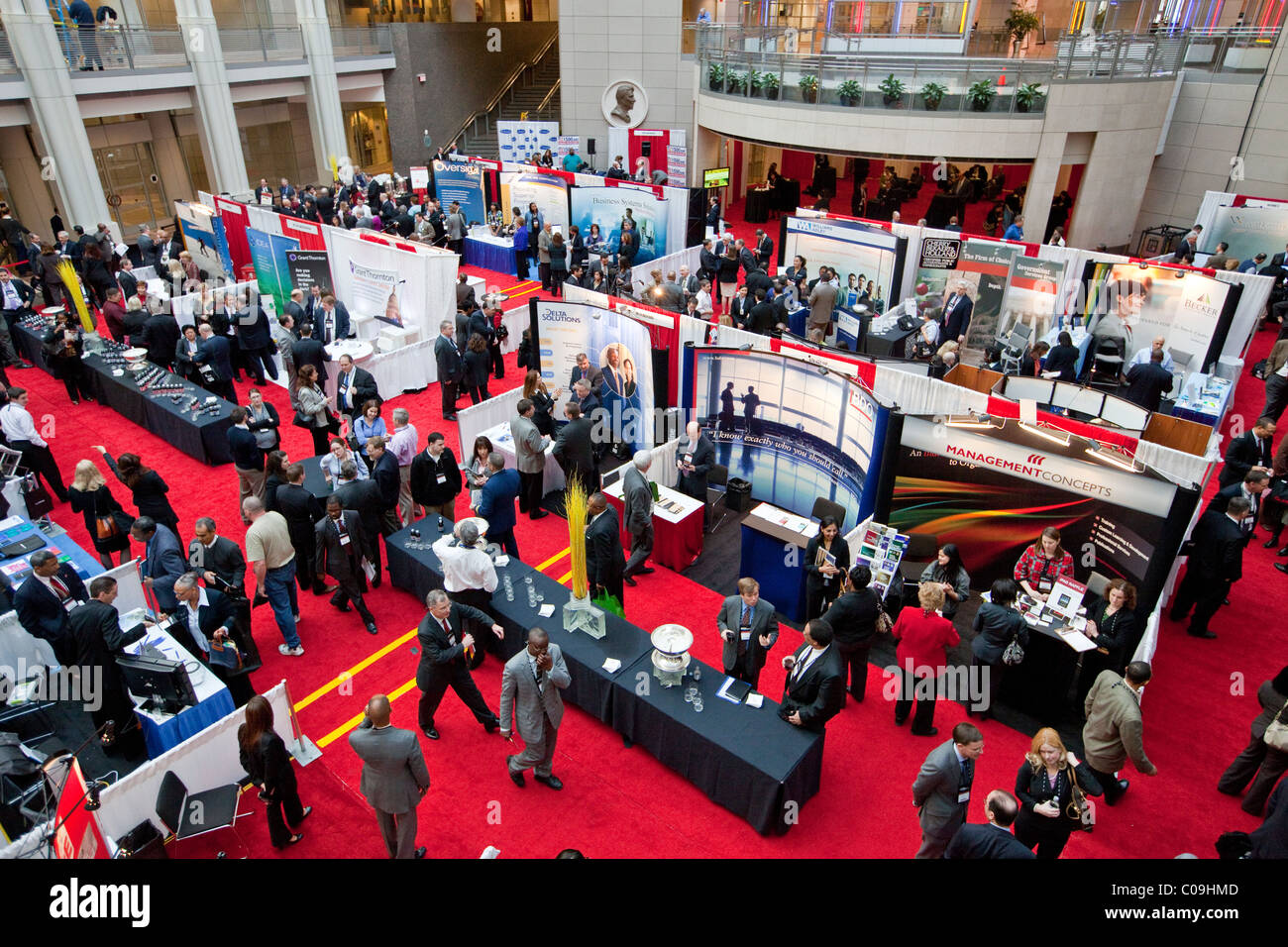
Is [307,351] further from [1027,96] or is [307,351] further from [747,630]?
[1027,96]

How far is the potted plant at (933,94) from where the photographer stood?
54.8ft

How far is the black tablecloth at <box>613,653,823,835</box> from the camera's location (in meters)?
5.15

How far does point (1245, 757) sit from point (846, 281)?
10.3 m

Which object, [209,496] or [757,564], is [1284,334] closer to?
[757,564]

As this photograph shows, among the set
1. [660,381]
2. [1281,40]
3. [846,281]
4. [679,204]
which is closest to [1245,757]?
[660,381]

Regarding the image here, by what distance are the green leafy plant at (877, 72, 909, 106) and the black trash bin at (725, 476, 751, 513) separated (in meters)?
12.2

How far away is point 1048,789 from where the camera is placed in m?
4.47

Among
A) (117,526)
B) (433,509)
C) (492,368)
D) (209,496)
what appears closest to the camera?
(117,526)

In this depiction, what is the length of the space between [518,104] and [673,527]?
2617 centimetres

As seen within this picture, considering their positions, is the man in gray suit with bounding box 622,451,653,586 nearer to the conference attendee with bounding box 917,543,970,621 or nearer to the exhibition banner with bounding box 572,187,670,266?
the conference attendee with bounding box 917,543,970,621

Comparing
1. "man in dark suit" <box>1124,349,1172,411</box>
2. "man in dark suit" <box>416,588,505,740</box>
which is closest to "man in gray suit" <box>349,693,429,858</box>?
"man in dark suit" <box>416,588,505,740</box>

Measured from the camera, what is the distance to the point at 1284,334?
11.8 meters

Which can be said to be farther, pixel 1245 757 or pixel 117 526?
pixel 117 526
